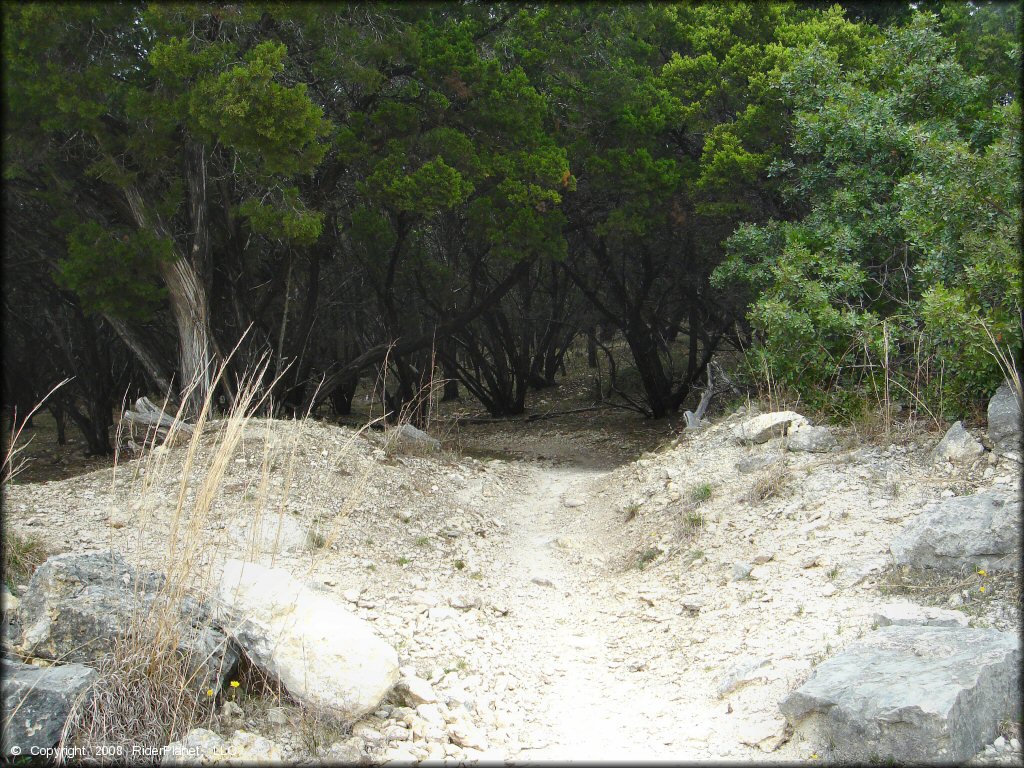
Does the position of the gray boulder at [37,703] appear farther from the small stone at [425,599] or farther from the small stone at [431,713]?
the small stone at [425,599]

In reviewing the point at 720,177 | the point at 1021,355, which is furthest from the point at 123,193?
the point at 1021,355

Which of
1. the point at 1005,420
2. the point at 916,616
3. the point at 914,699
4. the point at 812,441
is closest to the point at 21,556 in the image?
the point at 914,699

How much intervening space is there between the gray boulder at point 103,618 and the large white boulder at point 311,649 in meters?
0.14

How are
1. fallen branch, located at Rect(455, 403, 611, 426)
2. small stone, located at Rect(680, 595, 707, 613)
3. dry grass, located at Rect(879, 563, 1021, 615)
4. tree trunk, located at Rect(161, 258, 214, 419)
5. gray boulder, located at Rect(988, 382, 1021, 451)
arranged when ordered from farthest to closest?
fallen branch, located at Rect(455, 403, 611, 426), tree trunk, located at Rect(161, 258, 214, 419), gray boulder, located at Rect(988, 382, 1021, 451), small stone, located at Rect(680, 595, 707, 613), dry grass, located at Rect(879, 563, 1021, 615)

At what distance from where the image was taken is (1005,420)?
5.62 metres

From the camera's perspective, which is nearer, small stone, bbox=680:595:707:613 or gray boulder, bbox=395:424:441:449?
small stone, bbox=680:595:707:613

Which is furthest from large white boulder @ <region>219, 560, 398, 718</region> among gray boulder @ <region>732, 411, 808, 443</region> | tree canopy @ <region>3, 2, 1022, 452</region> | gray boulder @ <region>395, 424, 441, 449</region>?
gray boulder @ <region>395, 424, 441, 449</region>

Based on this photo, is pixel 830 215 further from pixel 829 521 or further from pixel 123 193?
pixel 123 193

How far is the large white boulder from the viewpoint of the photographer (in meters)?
3.54

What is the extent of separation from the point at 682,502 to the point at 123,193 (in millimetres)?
7339

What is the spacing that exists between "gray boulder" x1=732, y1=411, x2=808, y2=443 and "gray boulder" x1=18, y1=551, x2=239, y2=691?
5.19 meters

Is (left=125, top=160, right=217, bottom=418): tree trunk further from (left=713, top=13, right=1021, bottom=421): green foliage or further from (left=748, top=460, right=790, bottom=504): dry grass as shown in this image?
(left=713, top=13, right=1021, bottom=421): green foliage

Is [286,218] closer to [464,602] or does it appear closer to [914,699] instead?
[464,602]

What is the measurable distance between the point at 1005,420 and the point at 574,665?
3.44m
